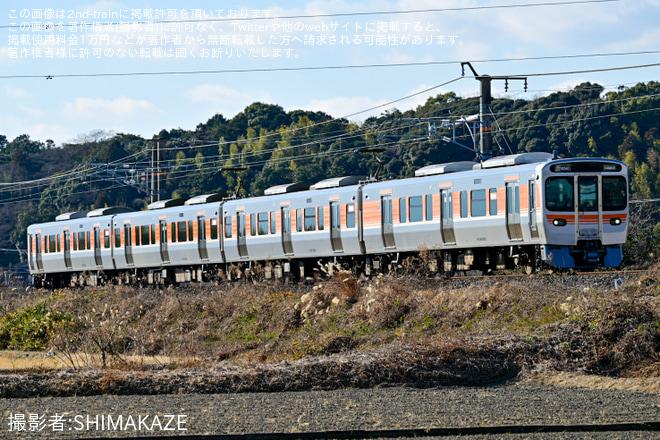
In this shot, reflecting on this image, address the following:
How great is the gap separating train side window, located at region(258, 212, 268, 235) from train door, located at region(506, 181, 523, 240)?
966cm

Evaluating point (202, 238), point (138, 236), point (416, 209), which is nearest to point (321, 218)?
point (416, 209)

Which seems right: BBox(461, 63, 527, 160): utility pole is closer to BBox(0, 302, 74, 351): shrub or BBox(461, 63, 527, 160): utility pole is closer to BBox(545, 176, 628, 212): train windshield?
BBox(545, 176, 628, 212): train windshield

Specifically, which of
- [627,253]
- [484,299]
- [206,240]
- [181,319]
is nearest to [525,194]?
[627,253]

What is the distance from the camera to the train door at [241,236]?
30078 mm

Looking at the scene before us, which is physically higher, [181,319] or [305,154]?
[305,154]

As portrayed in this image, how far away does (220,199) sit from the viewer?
3275 centimetres

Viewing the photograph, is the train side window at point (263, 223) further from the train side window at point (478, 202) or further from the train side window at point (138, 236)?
the train side window at point (478, 202)

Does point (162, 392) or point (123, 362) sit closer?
point (162, 392)

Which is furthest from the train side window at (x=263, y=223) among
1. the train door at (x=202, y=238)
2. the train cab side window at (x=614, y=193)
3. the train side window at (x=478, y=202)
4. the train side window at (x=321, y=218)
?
the train cab side window at (x=614, y=193)

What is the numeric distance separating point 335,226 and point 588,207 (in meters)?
7.90

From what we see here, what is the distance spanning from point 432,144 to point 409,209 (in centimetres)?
3686

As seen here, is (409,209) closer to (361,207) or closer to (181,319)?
(361,207)

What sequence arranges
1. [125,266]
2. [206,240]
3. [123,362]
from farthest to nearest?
[125,266] → [206,240] → [123,362]

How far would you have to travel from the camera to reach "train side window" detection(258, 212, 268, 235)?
29.2m
